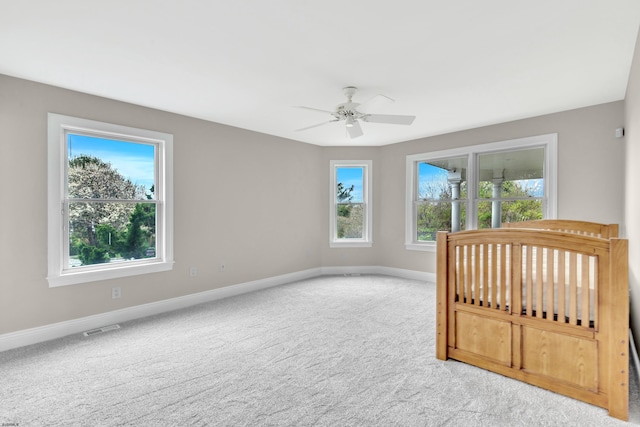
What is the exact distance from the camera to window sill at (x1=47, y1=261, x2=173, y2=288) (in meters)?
3.08

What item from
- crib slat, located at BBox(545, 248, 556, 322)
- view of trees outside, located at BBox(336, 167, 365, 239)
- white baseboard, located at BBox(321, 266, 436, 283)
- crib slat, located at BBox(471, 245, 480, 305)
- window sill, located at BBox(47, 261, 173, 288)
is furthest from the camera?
view of trees outside, located at BBox(336, 167, 365, 239)

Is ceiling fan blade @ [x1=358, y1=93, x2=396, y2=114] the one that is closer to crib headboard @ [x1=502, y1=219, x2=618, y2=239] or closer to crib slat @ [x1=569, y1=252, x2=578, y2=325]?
crib slat @ [x1=569, y1=252, x2=578, y2=325]

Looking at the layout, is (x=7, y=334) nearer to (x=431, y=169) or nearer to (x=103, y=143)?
(x=103, y=143)

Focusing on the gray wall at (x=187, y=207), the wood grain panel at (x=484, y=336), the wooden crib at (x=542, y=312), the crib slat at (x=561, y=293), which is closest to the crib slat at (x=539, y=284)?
the wooden crib at (x=542, y=312)

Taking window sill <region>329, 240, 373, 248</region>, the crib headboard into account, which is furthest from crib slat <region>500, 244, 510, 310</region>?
window sill <region>329, 240, 373, 248</region>

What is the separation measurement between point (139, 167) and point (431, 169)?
14.4 feet

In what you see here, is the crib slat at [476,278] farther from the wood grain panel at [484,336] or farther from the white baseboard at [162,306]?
the white baseboard at [162,306]

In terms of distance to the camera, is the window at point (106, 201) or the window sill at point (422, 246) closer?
the window at point (106, 201)

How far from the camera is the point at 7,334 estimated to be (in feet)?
9.12

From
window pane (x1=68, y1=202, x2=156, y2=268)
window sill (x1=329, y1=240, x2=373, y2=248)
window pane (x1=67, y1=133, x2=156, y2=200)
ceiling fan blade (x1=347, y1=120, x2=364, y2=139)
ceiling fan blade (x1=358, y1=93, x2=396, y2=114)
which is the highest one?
ceiling fan blade (x1=358, y1=93, x2=396, y2=114)

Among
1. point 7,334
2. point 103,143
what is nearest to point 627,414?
point 7,334

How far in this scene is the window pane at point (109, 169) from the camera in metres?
3.27

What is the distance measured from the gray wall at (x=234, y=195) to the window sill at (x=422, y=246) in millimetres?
117

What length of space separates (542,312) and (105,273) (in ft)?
13.1
